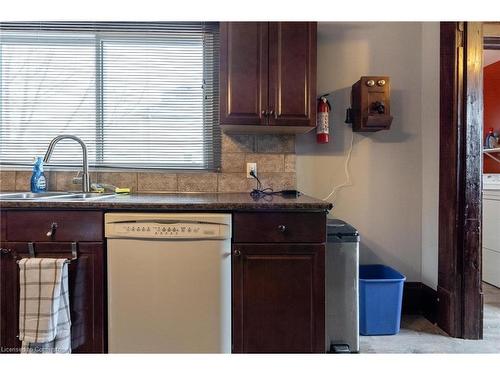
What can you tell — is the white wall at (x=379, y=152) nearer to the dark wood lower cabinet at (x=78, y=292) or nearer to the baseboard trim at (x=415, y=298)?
the baseboard trim at (x=415, y=298)

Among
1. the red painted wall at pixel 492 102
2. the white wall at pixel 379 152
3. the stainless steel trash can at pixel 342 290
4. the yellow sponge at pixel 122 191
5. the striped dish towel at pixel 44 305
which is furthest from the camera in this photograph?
the red painted wall at pixel 492 102

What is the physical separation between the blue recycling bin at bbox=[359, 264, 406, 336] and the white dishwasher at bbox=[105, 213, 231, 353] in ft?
3.22

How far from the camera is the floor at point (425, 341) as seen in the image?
178cm

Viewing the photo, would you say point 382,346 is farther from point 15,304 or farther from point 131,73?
point 131,73

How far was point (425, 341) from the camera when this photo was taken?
1874 millimetres

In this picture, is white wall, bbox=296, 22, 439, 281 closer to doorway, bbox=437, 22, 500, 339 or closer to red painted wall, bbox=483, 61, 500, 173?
doorway, bbox=437, 22, 500, 339

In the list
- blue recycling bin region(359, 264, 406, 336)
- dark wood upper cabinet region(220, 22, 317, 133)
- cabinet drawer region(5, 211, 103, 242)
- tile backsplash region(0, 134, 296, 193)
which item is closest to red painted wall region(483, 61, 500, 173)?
blue recycling bin region(359, 264, 406, 336)

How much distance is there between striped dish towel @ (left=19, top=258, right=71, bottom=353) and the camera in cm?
135

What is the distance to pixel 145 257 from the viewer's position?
4.56ft

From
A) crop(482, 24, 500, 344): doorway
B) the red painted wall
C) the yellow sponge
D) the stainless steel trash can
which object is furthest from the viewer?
the red painted wall

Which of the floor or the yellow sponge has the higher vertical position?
the yellow sponge

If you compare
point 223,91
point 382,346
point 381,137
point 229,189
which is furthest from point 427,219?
point 223,91

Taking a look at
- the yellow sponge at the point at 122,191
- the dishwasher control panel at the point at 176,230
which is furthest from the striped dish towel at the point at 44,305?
the yellow sponge at the point at 122,191

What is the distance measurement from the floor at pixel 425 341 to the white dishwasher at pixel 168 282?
101 centimetres
